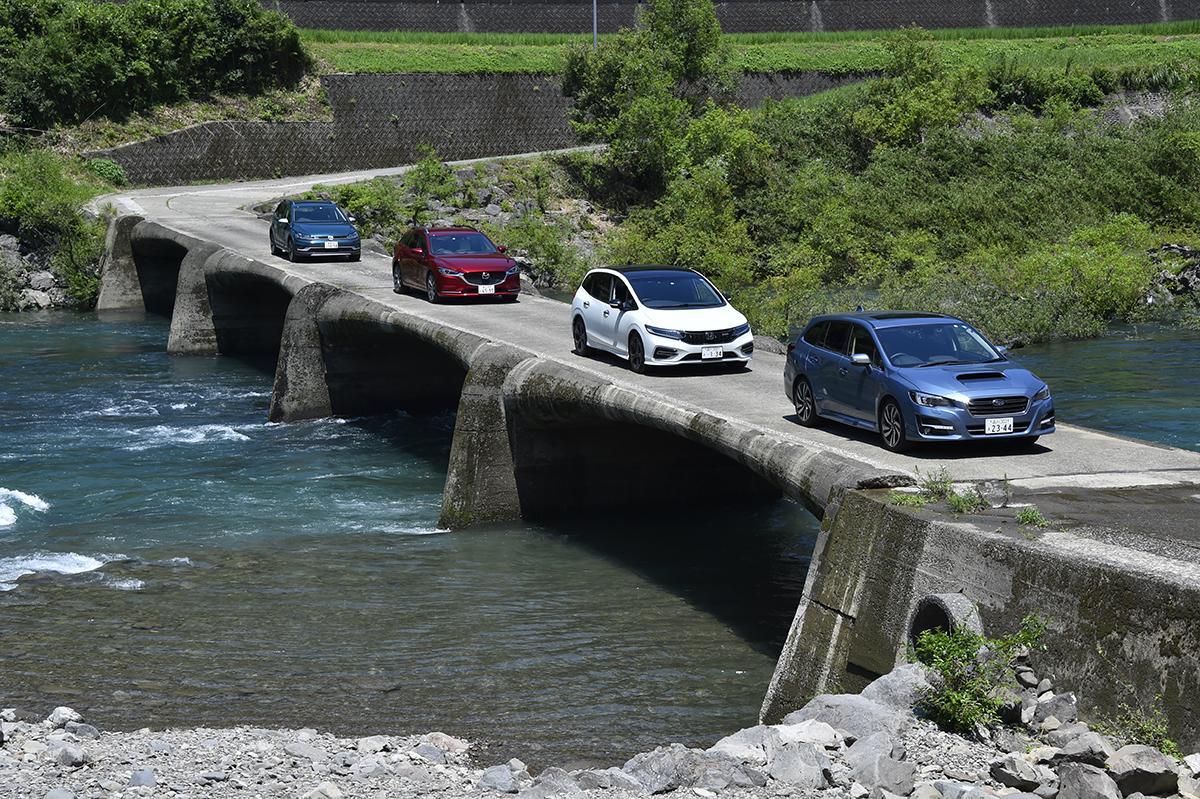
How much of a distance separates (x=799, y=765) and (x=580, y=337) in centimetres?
1439

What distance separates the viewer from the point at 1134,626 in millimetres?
11633

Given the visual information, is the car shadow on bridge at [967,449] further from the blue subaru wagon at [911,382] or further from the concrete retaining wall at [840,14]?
the concrete retaining wall at [840,14]

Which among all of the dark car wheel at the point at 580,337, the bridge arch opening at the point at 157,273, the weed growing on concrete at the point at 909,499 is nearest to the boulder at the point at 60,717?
the weed growing on concrete at the point at 909,499

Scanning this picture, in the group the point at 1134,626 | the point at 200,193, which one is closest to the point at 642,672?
the point at 1134,626

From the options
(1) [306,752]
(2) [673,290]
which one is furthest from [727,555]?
(1) [306,752]

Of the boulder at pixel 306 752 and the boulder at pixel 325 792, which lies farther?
the boulder at pixel 306 752

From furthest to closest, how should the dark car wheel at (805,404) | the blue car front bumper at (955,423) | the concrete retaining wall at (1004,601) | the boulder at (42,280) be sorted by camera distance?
1. the boulder at (42,280)
2. the dark car wheel at (805,404)
3. the blue car front bumper at (955,423)
4. the concrete retaining wall at (1004,601)

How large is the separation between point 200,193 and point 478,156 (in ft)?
58.3

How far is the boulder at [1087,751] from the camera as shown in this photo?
11211 mm

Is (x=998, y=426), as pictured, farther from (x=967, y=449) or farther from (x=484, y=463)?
(x=484, y=463)

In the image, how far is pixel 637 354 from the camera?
77.0 ft

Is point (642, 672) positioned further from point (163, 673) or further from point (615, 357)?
point (615, 357)

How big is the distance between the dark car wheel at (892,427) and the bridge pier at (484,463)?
27.6 ft

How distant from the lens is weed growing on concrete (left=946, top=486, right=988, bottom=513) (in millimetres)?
14300
